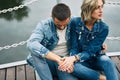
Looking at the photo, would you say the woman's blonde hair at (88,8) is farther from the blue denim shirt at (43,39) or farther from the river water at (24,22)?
the river water at (24,22)

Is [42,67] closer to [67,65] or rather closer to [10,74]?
[67,65]

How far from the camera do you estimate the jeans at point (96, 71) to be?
224 centimetres

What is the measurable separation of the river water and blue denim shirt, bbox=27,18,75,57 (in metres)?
1.63

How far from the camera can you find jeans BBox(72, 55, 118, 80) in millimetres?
2242

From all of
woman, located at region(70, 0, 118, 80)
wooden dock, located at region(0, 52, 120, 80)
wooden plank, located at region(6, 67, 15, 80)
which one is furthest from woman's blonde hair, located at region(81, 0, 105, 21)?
wooden plank, located at region(6, 67, 15, 80)

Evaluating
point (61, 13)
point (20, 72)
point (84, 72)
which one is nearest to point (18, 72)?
point (20, 72)

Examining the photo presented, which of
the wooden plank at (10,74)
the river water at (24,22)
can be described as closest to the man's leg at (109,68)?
the wooden plank at (10,74)

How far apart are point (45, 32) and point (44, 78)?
1.05ft

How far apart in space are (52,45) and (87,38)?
261mm

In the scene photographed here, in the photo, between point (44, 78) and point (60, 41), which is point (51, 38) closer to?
point (60, 41)

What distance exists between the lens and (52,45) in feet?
7.50

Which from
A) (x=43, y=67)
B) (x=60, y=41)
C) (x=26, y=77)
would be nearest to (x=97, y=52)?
(x=60, y=41)

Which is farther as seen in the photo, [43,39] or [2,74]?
[2,74]

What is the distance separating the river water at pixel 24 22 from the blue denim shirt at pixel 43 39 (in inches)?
64.1
